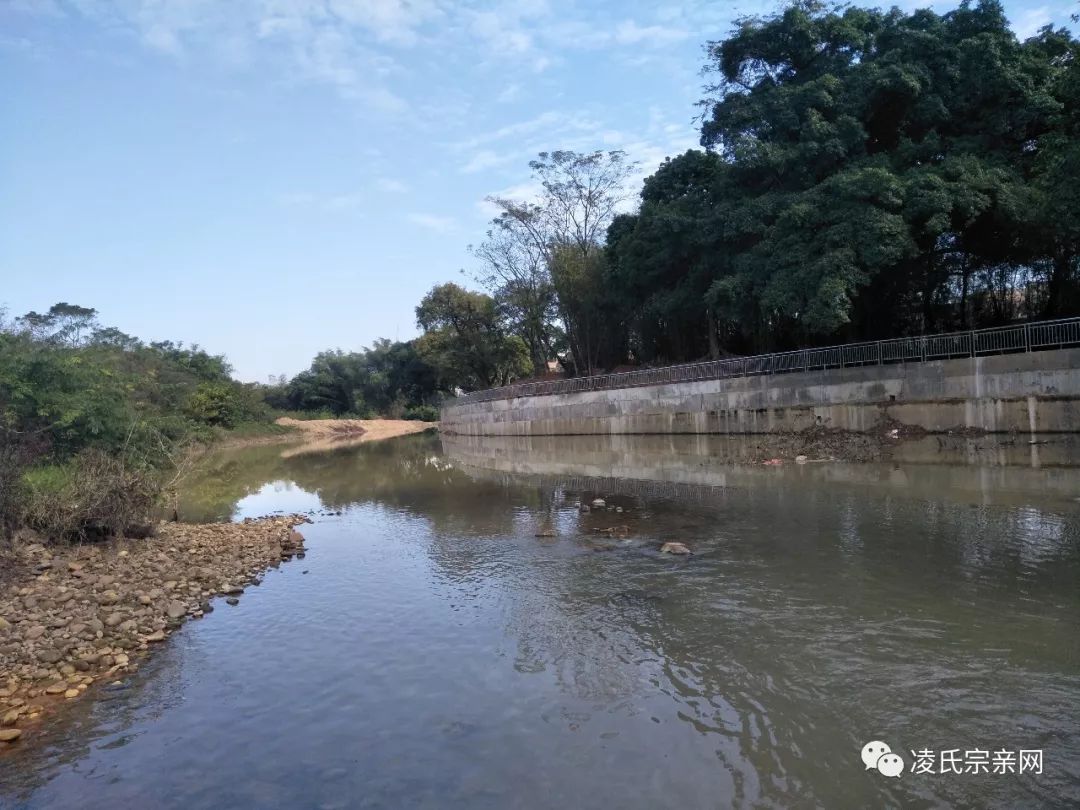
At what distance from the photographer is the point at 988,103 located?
932 inches

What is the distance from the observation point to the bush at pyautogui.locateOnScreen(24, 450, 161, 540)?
11.1 metres

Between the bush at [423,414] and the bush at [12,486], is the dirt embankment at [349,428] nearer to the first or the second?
the bush at [423,414]

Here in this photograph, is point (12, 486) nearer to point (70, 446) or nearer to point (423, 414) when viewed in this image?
point (70, 446)

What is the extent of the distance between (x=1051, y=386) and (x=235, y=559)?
20424 millimetres

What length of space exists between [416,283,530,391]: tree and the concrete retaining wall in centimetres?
2026

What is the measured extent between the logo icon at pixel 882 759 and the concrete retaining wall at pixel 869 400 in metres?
18.0

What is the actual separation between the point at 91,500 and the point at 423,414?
68.3m

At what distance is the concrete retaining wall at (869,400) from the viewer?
19.1 metres

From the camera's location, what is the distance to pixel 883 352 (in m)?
23.2

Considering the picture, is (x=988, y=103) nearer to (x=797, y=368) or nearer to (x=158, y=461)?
(x=797, y=368)

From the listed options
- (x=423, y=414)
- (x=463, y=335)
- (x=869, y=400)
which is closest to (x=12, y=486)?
(x=869, y=400)

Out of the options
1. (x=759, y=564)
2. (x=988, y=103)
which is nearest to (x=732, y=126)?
(x=988, y=103)

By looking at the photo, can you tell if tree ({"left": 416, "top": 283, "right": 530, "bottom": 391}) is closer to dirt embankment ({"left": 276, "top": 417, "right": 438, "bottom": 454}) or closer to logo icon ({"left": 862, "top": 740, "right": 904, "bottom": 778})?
dirt embankment ({"left": 276, "top": 417, "right": 438, "bottom": 454})

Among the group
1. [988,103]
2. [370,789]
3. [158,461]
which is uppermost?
[988,103]
